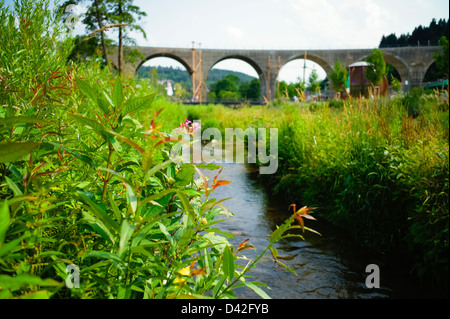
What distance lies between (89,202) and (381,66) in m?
23.4

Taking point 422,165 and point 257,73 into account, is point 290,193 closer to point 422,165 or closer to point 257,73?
point 422,165

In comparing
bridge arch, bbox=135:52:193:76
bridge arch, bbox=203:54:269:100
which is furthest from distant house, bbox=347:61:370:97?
bridge arch, bbox=135:52:193:76

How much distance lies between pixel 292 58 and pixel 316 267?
1602 inches

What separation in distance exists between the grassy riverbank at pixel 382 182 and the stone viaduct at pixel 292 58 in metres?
35.3

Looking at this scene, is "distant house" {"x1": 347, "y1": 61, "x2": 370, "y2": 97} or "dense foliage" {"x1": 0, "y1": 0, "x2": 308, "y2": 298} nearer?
"dense foliage" {"x1": 0, "y1": 0, "x2": 308, "y2": 298}

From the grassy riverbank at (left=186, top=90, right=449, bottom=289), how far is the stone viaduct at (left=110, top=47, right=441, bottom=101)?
3534 cm

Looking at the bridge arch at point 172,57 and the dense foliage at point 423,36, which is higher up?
the dense foliage at point 423,36

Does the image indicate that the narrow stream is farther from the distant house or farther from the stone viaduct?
the stone viaduct

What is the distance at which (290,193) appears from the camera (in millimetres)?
4590

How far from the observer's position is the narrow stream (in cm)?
245

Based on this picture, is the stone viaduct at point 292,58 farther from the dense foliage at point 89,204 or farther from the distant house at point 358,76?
the dense foliage at point 89,204

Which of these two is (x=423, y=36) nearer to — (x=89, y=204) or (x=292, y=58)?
(x=292, y=58)

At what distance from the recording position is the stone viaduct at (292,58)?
1533 inches

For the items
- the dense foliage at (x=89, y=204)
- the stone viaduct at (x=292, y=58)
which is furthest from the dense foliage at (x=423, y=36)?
the dense foliage at (x=89, y=204)
